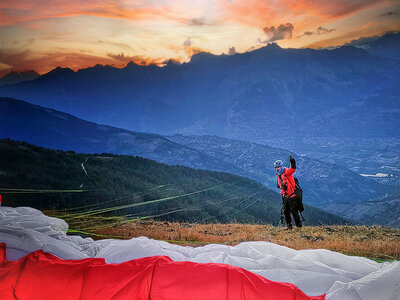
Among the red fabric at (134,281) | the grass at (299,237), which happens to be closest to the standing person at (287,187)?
the grass at (299,237)

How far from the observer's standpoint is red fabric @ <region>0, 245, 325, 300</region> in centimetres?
207

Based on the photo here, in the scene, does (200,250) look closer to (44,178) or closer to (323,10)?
(323,10)

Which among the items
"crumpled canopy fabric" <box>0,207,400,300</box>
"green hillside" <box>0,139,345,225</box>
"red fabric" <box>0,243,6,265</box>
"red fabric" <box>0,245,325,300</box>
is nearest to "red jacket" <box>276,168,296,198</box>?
"green hillside" <box>0,139,345,225</box>

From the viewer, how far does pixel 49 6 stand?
397 inches

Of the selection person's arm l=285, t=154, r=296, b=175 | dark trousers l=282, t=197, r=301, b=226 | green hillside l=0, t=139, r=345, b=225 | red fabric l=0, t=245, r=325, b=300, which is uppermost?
person's arm l=285, t=154, r=296, b=175

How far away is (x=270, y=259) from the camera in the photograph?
2584mm

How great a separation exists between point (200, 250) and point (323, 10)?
42.9 feet

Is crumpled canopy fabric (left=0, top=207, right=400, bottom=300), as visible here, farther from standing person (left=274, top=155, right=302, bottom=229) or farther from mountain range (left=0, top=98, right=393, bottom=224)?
mountain range (left=0, top=98, right=393, bottom=224)

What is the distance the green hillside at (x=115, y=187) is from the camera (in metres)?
15.3

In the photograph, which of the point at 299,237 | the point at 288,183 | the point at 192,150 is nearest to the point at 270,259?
the point at 299,237

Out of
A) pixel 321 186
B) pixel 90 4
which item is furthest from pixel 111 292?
pixel 321 186

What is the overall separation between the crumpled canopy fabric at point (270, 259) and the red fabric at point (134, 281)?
0.58 feet

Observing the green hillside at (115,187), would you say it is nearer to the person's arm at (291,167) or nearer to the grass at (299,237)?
the grass at (299,237)

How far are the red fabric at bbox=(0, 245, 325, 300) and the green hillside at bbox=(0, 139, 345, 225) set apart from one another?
14.1 ft
